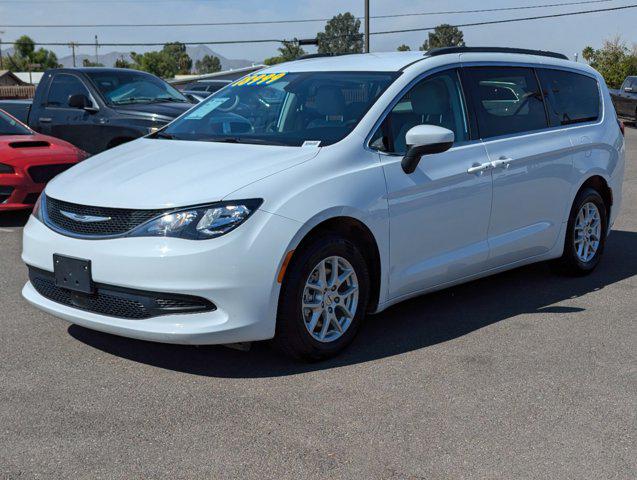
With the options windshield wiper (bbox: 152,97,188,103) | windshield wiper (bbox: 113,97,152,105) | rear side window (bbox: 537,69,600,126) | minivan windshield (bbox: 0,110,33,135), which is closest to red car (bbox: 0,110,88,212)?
minivan windshield (bbox: 0,110,33,135)

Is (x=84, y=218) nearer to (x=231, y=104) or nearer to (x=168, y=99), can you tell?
(x=231, y=104)

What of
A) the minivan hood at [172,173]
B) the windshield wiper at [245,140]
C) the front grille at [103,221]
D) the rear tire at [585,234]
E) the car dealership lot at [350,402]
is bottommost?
the car dealership lot at [350,402]

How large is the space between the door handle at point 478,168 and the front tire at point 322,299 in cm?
105

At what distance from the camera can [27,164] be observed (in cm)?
888

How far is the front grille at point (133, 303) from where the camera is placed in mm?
4328

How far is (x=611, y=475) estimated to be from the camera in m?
3.46

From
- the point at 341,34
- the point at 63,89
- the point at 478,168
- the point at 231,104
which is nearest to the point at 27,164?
the point at 63,89

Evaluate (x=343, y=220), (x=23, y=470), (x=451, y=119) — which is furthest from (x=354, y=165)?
(x=23, y=470)

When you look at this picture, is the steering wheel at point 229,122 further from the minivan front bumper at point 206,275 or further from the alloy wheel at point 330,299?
the minivan front bumper at point 206,275

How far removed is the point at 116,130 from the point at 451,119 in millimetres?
5918

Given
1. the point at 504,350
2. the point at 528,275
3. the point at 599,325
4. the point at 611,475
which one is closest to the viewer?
the point at 611,475

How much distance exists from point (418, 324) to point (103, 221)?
2.19 m

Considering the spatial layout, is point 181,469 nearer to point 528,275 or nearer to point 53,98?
point 528,275

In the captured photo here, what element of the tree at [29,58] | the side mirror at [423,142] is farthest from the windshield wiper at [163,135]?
the tree at [29,58]
